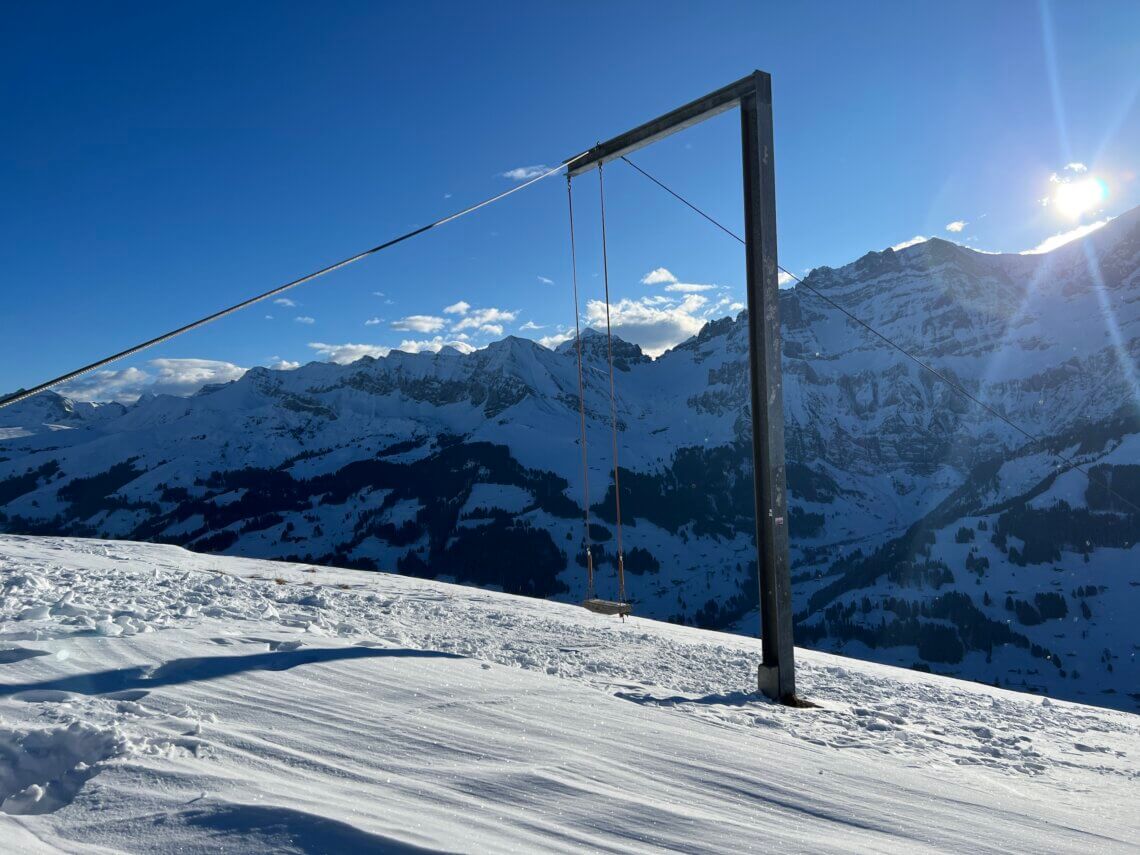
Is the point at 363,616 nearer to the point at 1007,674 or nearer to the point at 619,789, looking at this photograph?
the point at 619,789

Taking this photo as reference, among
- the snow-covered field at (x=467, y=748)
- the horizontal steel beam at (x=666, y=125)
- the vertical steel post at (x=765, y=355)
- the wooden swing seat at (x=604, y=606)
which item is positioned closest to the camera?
the snow-covered field at (x=467, y=748)

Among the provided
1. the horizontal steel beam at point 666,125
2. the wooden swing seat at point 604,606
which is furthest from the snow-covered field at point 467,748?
the horizontal steel beam at point 666,125

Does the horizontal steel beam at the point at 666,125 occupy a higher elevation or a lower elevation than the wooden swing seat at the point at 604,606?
higher

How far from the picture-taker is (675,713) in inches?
207

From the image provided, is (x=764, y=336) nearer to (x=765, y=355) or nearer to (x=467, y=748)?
(x=765, y=355)

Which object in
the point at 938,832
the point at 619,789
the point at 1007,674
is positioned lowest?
the point at 1007,674

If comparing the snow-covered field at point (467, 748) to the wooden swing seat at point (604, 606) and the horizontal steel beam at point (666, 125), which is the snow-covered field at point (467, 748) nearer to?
the wooden swing seat at point (604, 606)

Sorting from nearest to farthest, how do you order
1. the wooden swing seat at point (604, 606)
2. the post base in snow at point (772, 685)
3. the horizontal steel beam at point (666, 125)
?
the post base in snow at point (772, 685), the horizontal steel beam at point (666, 125), the wooden swing seat at point (604, 606)

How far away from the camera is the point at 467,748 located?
382 cm

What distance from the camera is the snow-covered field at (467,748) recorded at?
282 cm

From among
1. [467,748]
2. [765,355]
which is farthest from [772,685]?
[467,748]

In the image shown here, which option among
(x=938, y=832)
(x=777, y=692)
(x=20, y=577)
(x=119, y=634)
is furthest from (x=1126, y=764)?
→ (x=20, y=577)

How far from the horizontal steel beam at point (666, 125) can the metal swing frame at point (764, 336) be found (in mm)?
13

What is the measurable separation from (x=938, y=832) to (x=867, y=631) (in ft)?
718
